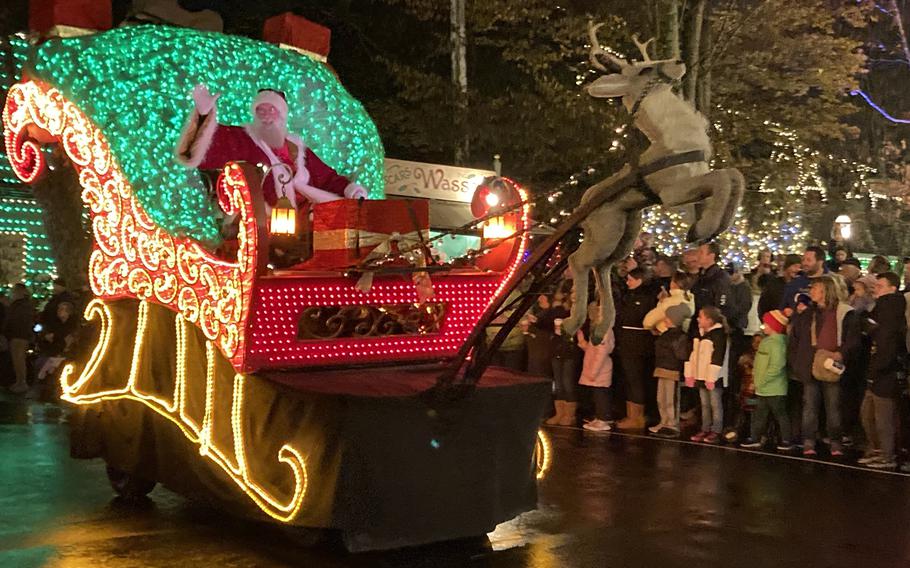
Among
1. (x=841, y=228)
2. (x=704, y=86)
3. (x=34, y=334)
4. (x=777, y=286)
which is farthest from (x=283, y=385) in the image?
(x=841, y=228)

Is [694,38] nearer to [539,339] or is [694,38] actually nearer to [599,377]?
[539,339]

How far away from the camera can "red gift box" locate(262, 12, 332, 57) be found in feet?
28.0

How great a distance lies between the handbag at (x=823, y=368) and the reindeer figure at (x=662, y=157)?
18.8 ft

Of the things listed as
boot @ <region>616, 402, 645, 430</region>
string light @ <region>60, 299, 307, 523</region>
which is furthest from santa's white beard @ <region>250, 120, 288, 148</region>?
boot @ <region>616, 402, 645, 430</region>

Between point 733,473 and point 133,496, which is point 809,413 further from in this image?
point 133,496

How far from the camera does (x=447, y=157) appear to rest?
19.4m

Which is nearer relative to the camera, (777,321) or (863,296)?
(777,321)

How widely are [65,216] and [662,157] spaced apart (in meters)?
12.7

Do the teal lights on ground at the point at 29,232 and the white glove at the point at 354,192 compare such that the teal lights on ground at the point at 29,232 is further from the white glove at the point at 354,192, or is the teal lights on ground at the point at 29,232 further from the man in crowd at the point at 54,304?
the white glove at the point at 354,192

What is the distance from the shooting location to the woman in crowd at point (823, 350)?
10.1 meters

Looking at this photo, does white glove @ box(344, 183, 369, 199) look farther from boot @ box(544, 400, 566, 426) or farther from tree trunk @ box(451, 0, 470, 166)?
tree trunk @ box(451, 0, 470, 166)

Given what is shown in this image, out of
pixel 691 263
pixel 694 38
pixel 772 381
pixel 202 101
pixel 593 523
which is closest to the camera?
pixel 202 101

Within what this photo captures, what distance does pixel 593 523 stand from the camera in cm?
724

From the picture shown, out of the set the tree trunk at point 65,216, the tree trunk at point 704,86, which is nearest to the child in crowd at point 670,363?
the tree trunk at point 704,86
